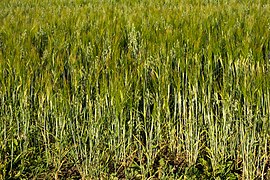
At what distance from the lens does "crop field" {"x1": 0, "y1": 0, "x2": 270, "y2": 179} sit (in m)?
2.47

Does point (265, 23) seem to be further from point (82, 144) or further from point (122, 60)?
point (82, 144)

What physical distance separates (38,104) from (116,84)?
678 mm

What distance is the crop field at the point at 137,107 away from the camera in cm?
247

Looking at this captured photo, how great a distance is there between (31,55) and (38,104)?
36cm

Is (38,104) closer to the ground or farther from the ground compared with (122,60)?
closer to the ground

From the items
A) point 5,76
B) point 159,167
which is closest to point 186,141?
point 159,167

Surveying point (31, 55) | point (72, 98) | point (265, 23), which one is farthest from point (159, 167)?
point (265, 23)

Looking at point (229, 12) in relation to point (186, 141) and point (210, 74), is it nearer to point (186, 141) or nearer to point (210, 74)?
point (210, 74)

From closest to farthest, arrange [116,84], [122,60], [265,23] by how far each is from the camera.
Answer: [116,84], [122,60], [265,23]

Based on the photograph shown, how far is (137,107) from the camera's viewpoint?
2596 millimetres

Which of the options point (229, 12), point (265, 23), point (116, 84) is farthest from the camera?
point (229, 12)

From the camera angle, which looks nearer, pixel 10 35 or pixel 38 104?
pixel 38 104

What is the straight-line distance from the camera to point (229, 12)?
3.64 meters

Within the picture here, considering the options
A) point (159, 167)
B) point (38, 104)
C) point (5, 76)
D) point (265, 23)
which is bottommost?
point (159, 167)
